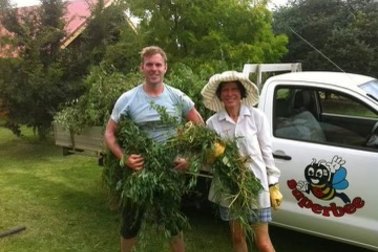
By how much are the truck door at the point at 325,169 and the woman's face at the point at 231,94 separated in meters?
1.05

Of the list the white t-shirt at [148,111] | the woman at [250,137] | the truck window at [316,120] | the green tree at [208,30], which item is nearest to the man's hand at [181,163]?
the white t-shirt at [148,111]

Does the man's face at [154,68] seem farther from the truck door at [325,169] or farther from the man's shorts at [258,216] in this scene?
the truck door at [325,169]

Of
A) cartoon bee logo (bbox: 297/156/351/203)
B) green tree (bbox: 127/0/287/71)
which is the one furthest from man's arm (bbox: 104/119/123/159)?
green tree (bbox: 127/0/287/71)

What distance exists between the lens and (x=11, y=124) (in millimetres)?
10359

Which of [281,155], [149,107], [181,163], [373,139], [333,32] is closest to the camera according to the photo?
[181,163]

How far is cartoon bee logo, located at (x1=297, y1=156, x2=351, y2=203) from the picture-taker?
3756 millimetres

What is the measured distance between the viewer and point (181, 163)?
315 centimetres

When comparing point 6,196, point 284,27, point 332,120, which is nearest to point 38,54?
point 6,196

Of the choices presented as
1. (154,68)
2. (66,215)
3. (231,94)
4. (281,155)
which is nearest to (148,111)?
(154,68)

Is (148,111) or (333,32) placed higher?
(333,32)

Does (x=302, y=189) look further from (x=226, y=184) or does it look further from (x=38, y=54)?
(x=38, y=54)

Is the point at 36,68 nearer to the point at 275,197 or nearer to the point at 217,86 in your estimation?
the point at 217,86

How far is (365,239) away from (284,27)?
52.3 feet

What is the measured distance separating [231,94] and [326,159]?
3.81 feet
